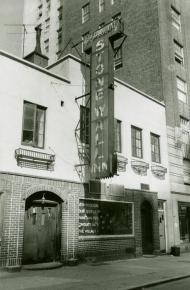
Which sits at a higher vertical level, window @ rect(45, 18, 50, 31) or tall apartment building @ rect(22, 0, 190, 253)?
window @ rect(45, 18, 50, 31)

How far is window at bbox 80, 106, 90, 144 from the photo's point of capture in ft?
48.2

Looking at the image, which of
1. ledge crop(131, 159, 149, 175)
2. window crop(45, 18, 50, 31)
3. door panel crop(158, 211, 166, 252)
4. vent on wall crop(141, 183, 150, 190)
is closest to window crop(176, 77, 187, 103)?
ledge crop(131, 159, 149, 175)

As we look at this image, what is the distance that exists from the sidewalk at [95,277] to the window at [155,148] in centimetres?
682

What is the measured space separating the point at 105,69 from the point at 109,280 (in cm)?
863

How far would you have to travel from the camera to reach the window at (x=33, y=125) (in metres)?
12.8

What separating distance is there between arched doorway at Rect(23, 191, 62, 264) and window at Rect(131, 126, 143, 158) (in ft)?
19.1

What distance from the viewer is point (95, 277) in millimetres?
10164

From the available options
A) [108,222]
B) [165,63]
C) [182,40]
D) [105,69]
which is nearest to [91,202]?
[108,222]

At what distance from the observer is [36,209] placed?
12.7 metres

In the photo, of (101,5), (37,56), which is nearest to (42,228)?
(37,56)

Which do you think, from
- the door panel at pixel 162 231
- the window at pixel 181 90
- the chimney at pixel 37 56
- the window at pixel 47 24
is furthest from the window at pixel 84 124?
the window at pixel 47 24

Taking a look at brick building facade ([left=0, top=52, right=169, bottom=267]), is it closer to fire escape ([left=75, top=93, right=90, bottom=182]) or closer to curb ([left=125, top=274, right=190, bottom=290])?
fire escape ([left=75, top=93, right=90, bottom=182])

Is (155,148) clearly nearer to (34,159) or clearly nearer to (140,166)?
(140,166)

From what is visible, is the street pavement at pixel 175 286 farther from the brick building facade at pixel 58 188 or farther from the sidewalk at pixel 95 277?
the brick building facade at pixel 58 188
